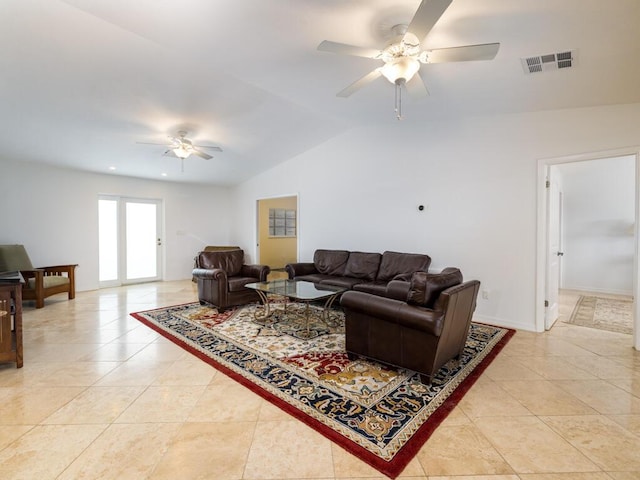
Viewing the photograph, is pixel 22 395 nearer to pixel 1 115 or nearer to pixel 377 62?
pixel 1 115

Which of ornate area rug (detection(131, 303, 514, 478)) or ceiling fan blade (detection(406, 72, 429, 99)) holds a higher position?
ceiling fan blade (detection(406, 72, 429, 99))

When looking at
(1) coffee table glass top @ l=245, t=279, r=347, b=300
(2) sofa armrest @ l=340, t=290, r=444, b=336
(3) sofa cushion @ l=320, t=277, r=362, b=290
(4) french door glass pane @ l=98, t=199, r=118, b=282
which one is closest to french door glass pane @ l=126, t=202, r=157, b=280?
(4) french door glass pane @ l=98, t=199, r=118, b=282

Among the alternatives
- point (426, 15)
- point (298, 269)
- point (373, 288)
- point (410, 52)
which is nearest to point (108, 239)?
point (298, 269)

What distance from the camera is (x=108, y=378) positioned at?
8.18 ft

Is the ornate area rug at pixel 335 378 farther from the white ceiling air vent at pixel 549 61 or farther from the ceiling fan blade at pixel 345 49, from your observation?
the white ceiling air vent at pixel 549 61

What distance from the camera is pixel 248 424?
1904 mm

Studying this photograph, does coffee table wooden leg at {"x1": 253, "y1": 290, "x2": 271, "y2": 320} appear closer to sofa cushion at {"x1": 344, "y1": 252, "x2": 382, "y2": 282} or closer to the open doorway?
sofa cushion at {"x1": 344, "y1": 252, "x2": 382, "y2": 282}

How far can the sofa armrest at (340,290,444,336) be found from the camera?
7.20 ft

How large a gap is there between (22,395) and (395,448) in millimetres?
2606

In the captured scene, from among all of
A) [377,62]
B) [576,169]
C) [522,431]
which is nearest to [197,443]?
[522,431]

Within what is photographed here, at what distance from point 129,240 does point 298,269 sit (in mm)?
4161

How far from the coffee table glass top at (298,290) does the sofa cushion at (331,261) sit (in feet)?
3.42

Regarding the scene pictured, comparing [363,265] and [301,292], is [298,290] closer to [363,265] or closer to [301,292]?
[301,292]

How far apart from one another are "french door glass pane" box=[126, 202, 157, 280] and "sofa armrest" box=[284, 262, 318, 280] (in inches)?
149
